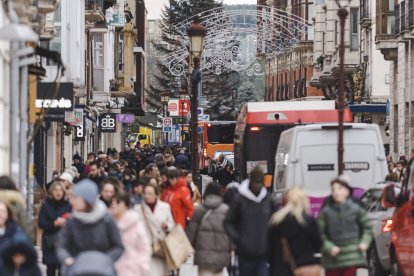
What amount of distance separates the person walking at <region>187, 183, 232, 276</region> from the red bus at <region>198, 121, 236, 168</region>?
189 feet

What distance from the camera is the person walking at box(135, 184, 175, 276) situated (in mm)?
17875

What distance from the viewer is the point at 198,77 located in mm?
30625

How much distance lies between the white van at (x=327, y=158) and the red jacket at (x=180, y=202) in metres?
4.38

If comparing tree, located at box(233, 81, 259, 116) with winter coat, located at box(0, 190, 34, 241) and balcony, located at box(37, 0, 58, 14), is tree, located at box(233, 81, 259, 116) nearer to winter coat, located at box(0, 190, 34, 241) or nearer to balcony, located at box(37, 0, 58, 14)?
balcony, located at box(37, 0, 58, 14)

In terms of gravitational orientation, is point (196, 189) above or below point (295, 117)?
below

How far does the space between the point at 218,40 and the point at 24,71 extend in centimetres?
4671

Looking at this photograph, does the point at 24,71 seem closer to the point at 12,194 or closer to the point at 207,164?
the point at 12,194

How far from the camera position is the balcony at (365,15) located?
231ft

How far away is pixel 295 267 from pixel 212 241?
2924mm

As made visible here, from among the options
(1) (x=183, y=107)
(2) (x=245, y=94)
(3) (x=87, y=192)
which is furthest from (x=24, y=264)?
(2) (x=245, y=94)

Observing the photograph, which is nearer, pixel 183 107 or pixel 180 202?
pixel 180 202

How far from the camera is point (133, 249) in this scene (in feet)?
49.1

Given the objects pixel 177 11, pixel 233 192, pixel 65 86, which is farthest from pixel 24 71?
pixel 177 11

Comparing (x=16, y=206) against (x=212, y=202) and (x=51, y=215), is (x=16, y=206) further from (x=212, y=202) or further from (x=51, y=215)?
(x=51, y=215)
